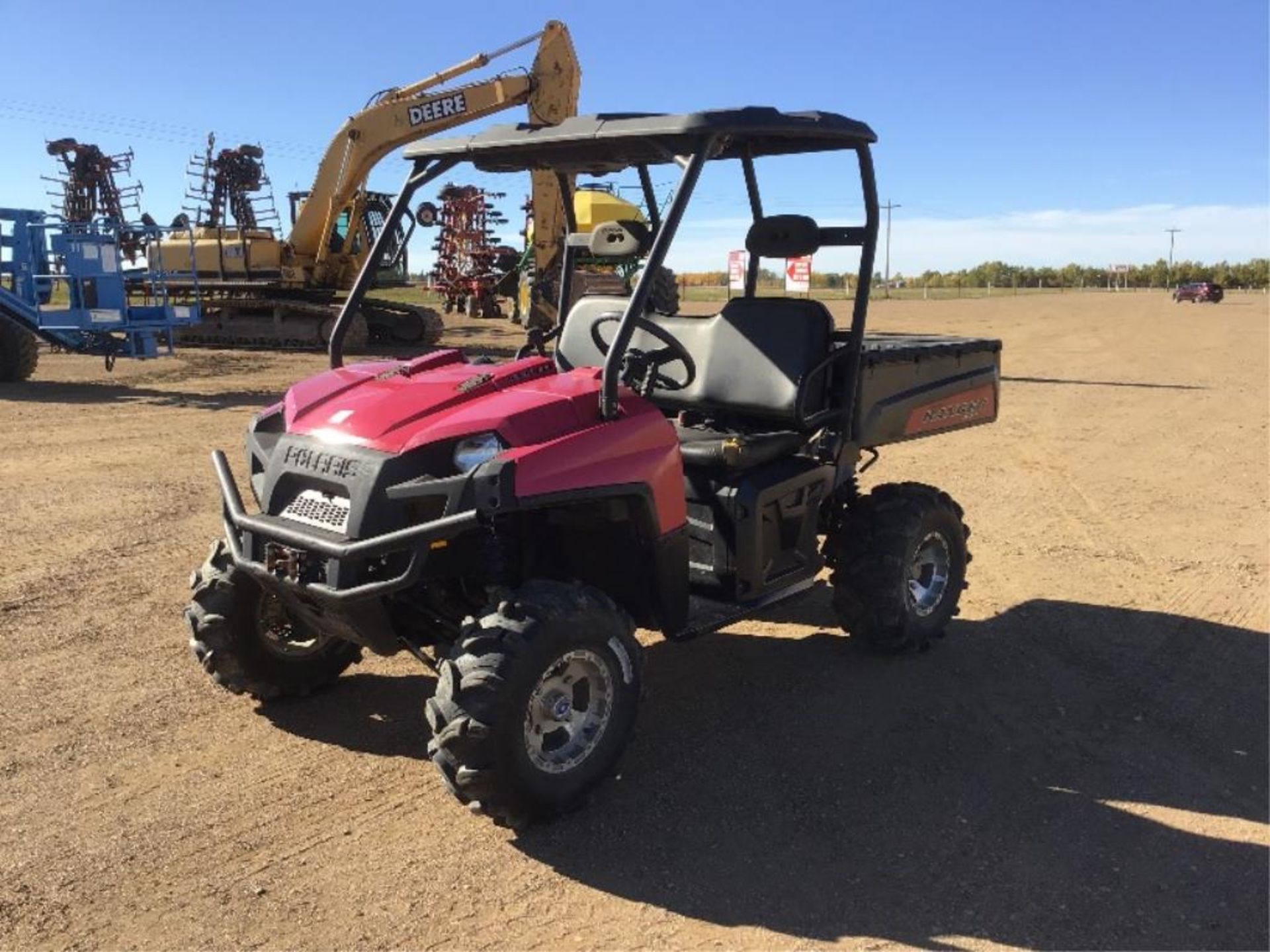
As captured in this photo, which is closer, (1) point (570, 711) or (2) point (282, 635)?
(1) point (570, 711)

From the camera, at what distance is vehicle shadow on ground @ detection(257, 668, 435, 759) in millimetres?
4016

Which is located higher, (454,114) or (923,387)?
(454,114)

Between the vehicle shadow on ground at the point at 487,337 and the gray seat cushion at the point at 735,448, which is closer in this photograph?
the gray seat cushion at the point at 735,448

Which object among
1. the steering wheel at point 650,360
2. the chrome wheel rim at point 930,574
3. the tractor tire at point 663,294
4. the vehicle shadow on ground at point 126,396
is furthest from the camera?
the vehicle shadow on ground at point 126,396

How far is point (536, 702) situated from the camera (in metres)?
3.35

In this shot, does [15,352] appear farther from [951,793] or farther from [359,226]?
[951,793]

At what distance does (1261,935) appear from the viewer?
2.92 meters

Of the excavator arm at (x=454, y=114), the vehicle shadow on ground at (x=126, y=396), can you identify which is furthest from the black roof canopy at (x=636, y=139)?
the excavator arm at (x=454, y=114)

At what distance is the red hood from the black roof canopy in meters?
0.84

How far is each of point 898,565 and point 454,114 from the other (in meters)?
14.4

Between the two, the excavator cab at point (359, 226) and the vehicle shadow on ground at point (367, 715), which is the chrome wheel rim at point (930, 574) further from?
the excavator cab at point (359, 226)

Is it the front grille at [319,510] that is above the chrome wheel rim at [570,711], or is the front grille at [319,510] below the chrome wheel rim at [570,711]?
above

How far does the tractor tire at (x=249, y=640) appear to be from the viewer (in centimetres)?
399

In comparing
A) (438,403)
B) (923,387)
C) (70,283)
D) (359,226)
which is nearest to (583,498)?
(438,403)
